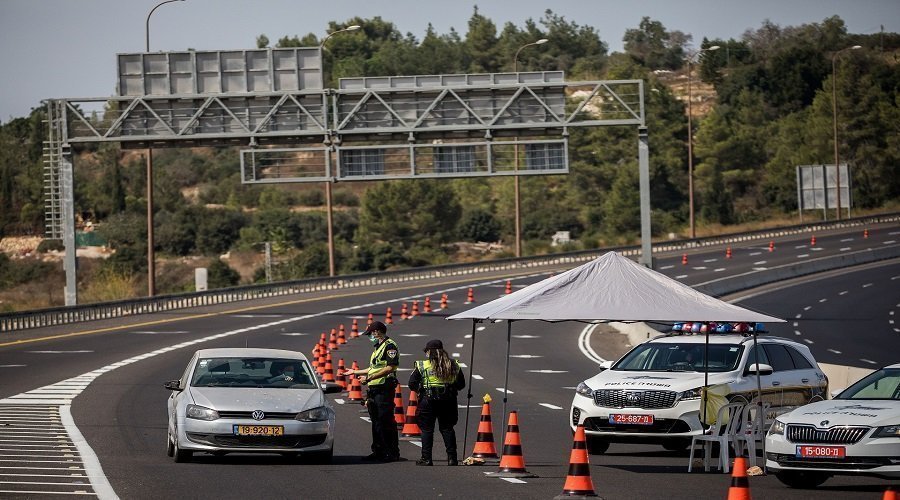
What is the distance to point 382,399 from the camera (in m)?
17.2

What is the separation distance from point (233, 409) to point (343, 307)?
39.6m

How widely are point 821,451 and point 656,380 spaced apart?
401 centimetres

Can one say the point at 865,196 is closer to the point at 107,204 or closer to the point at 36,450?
the point at 107,204

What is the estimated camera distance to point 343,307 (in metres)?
55.8

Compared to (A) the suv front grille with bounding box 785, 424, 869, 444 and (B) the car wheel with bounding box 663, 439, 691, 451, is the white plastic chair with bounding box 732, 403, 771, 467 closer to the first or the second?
(B) the car wheel with bounding box 663, 439, 691, 451

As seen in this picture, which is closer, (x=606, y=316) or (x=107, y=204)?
(x=606, y=316)

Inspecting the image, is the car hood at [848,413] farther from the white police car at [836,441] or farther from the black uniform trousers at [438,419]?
the black uniform trousers at [438,419]

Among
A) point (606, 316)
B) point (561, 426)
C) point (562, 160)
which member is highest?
point (562, 160)

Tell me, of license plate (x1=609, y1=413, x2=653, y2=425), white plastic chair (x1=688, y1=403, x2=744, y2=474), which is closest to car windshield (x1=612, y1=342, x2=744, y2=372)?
white plastic chair (x1=688, y1=403, x2=744, y2=474)

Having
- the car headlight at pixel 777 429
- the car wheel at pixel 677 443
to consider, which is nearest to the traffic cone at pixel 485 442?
the car wheel at pixel 677 443

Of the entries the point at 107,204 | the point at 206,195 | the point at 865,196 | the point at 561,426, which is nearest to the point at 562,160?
the point at 561,426

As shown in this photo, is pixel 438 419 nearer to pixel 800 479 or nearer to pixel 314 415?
pixel 314 415

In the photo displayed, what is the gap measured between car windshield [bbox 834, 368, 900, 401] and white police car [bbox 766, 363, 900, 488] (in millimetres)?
83

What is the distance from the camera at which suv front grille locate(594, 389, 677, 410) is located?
Result: 57.1 feet
